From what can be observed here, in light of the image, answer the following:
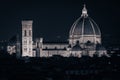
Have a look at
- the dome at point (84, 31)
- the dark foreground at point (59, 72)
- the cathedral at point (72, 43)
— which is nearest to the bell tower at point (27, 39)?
the cathedral at point (72, 43)

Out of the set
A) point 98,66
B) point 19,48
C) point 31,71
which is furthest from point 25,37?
point 31,71

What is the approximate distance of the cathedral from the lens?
16550 cm

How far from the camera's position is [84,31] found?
174 metres

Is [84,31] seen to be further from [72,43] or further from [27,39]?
[27,39]

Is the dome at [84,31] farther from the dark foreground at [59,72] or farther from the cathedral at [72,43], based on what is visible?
the dark foreground at [59,72]

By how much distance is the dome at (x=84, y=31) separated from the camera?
568 feet

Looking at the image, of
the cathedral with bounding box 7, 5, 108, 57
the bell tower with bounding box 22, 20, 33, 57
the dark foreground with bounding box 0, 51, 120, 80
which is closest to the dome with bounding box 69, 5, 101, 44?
the cathedral with bounding box 7, 5, 108, 57

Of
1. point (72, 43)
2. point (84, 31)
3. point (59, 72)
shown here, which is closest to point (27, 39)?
point (72, 43)

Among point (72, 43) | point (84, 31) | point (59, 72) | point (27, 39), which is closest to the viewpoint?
point (59, 72)

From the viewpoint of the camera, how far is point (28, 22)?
177375mm

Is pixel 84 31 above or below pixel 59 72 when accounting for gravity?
above

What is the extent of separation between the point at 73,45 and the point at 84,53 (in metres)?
7.37

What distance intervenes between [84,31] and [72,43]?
10.1 ft

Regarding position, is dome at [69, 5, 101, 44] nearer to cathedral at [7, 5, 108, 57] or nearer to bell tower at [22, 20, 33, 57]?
cathedral at [7, 5, 108, 57]
